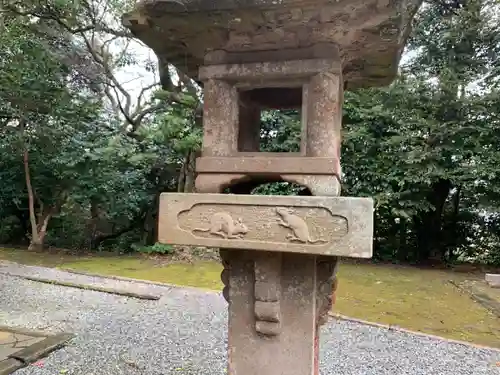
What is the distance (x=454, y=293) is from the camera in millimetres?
6711

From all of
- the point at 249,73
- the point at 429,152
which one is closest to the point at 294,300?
the point at 249,73

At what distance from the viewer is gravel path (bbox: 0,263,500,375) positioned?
3852mm

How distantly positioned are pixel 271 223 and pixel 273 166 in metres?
0.36

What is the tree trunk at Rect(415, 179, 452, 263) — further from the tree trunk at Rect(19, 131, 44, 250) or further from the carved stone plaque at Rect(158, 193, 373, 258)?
the tree trunk at Rect(19, 131, 44, 250)

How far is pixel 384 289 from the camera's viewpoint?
6.84 m

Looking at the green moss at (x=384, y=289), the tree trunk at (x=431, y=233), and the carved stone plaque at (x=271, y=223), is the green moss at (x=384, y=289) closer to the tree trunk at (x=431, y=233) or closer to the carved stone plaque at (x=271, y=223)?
the tree trunk at (x=431, y=233)

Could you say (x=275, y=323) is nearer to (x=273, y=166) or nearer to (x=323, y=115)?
(x=273, y=166)

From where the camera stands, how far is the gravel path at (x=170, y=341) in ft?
12.6

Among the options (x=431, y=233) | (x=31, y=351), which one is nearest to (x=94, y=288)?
(x=31, y=351)

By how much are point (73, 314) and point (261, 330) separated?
12.2 feet

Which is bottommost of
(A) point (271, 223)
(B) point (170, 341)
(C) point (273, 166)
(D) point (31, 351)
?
(B) point (170, 341)

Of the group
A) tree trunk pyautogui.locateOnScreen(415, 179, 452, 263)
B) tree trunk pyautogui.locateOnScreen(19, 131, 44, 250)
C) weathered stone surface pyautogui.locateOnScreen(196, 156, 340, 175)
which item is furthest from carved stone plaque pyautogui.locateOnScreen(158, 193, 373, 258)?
tree trunk pyautogui.locateOnScreen(415, 179, 452, 263)

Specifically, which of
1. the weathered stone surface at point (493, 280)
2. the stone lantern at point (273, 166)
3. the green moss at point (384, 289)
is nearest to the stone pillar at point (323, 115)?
the stone lantern at point (273, 166)

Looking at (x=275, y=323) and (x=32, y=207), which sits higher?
(x=32, y=207)
